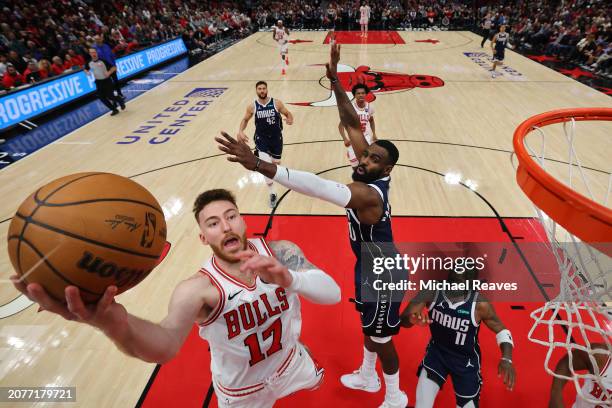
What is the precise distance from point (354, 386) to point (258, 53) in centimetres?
1742

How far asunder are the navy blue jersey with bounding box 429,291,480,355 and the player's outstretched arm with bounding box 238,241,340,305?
0.92 m

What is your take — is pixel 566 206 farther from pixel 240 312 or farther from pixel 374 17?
pixel 374 17

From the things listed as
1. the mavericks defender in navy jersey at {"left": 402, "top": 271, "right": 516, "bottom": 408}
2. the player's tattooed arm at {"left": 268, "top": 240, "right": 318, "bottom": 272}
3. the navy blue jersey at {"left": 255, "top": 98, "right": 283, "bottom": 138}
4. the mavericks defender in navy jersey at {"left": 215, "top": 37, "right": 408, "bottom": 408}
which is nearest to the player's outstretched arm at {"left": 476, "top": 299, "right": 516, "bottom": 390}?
the mavericks defender in navy jersey at {"left": 402, "top": 271, "right": 516, "bottom": 408}

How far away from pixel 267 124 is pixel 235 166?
1.73 meters

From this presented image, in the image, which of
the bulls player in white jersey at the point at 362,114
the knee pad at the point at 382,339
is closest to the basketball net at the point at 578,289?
the knee pad at the point at 382,339

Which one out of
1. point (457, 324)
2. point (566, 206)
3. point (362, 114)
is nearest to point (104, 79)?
point (362, 114)

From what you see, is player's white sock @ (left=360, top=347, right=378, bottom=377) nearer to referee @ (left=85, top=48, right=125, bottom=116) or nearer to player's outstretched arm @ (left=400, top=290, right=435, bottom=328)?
player's outstretched arm @ (left=400, top=290, right=435, bottom=328)

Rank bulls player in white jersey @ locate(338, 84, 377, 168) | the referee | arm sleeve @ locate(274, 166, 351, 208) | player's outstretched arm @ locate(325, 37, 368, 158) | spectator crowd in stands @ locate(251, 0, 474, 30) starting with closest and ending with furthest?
arm sleeve @ locate(274, 166, 351, 208) < player's outstretched arm @ locate(325, 37, 368, 158) < bulls player in white jersey @ locate(338, 84, 377, 168) < the referee < spectator crowd in stands @ locate(251, 0, 474, 30)

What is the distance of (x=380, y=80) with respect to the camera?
501 inches

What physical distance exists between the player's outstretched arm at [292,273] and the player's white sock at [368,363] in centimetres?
123

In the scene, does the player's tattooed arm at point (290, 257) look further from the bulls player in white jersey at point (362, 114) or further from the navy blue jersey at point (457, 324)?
the bulls player in white jersey at point (362, 114)

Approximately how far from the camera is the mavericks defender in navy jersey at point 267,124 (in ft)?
18.5

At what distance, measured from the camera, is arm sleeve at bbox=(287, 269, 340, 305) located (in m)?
1.76

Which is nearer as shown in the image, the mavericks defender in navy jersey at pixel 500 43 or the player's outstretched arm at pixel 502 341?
the player's outstretched arm at pixel 502 341
